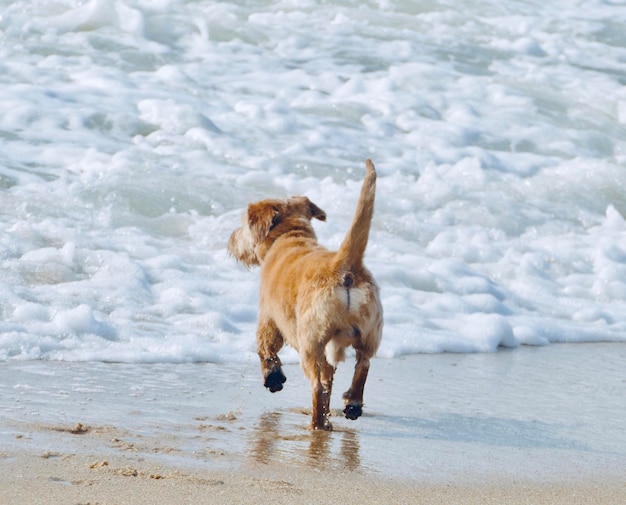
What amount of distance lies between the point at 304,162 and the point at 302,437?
6.19 metres

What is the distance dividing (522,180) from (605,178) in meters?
1.08

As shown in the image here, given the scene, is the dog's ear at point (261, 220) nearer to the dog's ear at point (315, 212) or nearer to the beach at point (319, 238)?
the dog's ear at point (315, 212)

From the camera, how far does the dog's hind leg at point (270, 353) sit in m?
5.01

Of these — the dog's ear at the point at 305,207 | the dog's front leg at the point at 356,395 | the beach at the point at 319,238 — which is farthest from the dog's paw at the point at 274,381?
the dog's ear at the point at 305,207

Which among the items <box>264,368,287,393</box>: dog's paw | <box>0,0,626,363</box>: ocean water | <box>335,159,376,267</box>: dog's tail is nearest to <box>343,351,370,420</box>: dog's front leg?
<box>335,159,376,267</box>: dog's tail

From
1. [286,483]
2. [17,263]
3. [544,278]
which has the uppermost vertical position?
[286,483]

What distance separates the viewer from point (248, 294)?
23.4 ft

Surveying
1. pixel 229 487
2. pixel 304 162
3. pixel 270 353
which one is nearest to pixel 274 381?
pixel 270 353

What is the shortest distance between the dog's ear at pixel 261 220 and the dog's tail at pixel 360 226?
41.5 inches

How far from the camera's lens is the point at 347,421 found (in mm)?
4734

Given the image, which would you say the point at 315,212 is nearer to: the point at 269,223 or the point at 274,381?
the point at 269,223

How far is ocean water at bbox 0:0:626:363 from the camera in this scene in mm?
6852

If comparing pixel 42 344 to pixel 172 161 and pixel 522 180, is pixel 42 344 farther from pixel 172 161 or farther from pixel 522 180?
pixel 522 180

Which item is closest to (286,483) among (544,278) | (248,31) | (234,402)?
(234,402)
